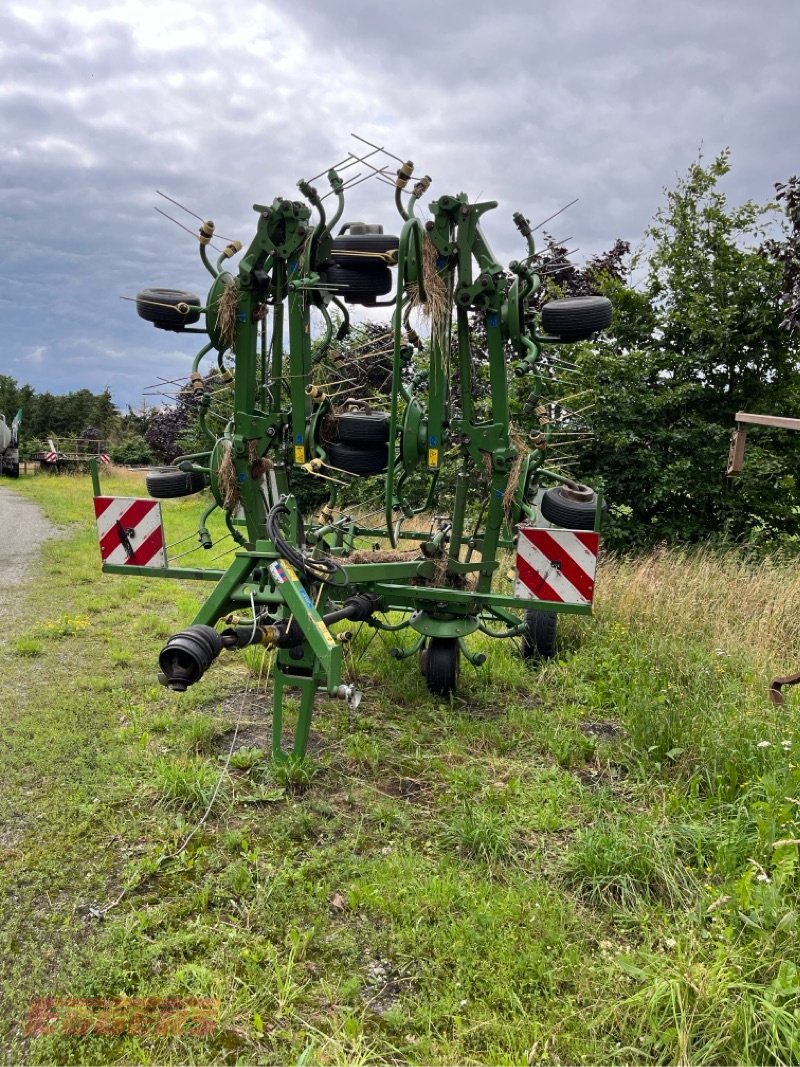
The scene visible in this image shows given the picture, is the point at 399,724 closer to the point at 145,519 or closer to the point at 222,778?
the point at 222,778

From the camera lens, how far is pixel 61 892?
2730 millimetres

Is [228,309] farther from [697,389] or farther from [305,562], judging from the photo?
[697,389]

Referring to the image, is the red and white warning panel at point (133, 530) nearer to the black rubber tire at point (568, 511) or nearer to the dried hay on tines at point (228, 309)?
the dried hay on tines at point (228, 309)

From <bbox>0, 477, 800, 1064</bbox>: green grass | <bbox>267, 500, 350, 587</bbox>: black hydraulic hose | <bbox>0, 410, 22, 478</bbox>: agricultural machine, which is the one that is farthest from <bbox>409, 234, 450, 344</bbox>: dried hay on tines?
<bbox>0, 410, 22, 478</bbox>: agricultural machine

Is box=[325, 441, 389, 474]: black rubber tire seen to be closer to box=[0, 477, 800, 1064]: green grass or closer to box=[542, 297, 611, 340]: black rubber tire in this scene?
box=[542, 297, 611, 340]: black rubber tire

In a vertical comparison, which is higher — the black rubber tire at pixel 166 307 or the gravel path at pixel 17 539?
the black rubber tire at pixel 166 307

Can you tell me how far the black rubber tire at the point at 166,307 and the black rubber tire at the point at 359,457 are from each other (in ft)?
3.71

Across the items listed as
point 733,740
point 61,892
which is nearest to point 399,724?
point 733,740

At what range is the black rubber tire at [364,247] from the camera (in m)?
4.48

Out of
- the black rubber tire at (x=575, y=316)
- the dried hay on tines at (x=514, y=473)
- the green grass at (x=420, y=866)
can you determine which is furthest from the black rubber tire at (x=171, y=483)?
the black rubber tire at (x=575, y=316)

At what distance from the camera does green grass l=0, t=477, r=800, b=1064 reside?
2104mm

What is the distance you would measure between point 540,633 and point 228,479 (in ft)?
7.95

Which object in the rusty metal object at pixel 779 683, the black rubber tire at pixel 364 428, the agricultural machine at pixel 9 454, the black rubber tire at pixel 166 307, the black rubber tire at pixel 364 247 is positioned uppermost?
the black rubber tire at pixel 364 247

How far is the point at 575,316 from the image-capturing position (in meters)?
4.15
